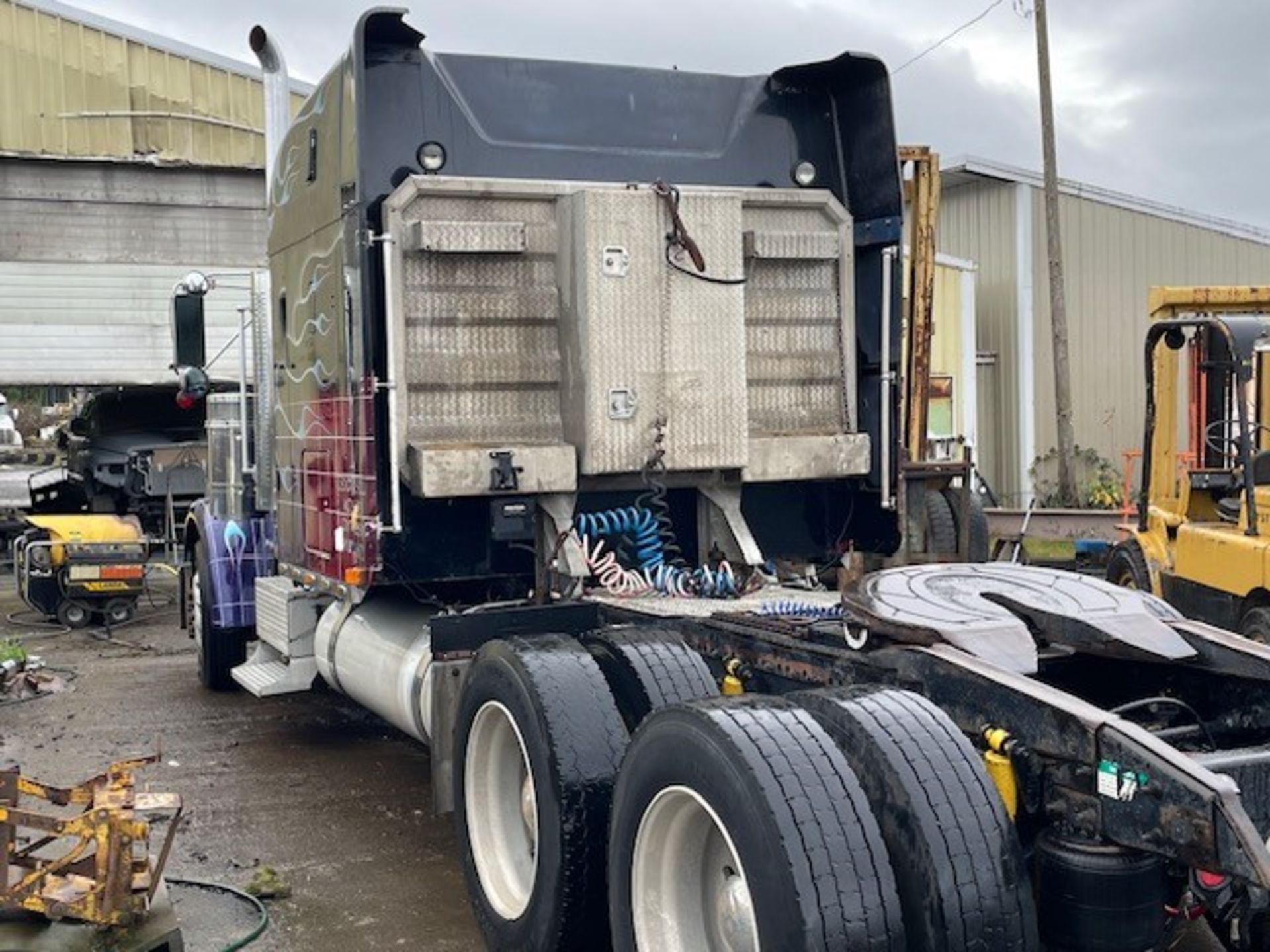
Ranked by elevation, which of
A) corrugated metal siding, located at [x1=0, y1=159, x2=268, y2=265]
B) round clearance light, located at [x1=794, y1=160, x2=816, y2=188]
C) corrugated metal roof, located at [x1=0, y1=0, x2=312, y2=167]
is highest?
corrugated metal roof, located at [x1=0, y1=0, x2=312, y2=167]

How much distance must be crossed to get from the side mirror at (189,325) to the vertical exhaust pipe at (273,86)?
2.80 ft

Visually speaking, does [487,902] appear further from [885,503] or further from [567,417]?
[885,503]

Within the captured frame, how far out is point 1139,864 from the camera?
3135mm

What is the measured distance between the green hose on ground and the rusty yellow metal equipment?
0.40 m

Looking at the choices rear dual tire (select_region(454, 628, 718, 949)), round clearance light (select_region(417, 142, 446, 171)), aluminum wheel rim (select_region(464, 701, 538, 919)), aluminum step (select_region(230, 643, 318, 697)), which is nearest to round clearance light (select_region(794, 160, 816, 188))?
round clearance light (select_region(417, 142, 446, 171))

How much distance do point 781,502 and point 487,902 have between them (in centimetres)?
285

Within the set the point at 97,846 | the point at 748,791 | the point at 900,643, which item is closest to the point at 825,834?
the point at 748,791

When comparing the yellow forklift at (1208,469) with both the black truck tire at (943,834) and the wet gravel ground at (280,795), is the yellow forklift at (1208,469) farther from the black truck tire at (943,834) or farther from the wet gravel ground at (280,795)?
the black truck tire at (943,834)

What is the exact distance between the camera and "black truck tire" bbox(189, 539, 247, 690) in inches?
385

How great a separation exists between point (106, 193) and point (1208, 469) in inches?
711

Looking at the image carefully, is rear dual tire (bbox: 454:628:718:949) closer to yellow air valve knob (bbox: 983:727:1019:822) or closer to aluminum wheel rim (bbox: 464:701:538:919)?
aluminum wheel rim (bbox: 464:701:538:919)

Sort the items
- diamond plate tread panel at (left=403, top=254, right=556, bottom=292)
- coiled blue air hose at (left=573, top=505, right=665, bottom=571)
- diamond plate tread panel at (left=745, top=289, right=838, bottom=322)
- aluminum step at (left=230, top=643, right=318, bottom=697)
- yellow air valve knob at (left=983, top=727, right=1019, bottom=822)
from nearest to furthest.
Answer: yellow air valve knob at (left=983, top=727, right=1019, bottom=822) → diamond plate tread panel at (left=403, top=254, right=556, bottom=292) → coiled blue air hose at (left=573, top=505, right=665, bottom=571) → diamond plate tread panel at (left=745, top=289, right=838, bottom=322) → aluminum step at (left=230, top=643, right=318, bottom=697)

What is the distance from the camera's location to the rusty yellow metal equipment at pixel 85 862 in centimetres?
466

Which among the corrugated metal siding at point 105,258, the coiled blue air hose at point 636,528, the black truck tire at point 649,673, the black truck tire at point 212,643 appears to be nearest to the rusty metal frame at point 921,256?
the coiled blue air hose at point 636,528
